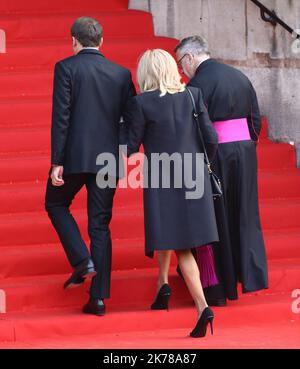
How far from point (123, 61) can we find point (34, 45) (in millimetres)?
726

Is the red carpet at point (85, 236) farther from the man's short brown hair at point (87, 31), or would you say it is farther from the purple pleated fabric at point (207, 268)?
the man's short brown hair at point (87, 31)

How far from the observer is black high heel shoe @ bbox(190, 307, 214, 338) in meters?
6.88

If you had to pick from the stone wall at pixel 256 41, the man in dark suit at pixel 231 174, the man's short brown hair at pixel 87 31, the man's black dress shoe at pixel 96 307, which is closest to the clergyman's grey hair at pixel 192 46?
the man in dark suit at pixel 231 174

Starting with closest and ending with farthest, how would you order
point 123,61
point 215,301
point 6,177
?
point 215,301
point 6,177
point 123,61

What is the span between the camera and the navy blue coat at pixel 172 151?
7074mm

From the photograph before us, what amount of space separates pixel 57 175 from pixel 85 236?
107 cm

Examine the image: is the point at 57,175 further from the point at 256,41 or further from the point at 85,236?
the point at 256,41

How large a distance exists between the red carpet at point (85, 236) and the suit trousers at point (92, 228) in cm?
25

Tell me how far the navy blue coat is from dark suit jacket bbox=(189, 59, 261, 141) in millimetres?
345

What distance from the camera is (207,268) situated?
291 inches

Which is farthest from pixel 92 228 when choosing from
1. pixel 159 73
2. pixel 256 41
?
pixel 256 41

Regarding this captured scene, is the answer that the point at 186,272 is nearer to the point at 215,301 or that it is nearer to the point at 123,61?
the point at 215,301

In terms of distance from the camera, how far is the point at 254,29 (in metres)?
9.91
